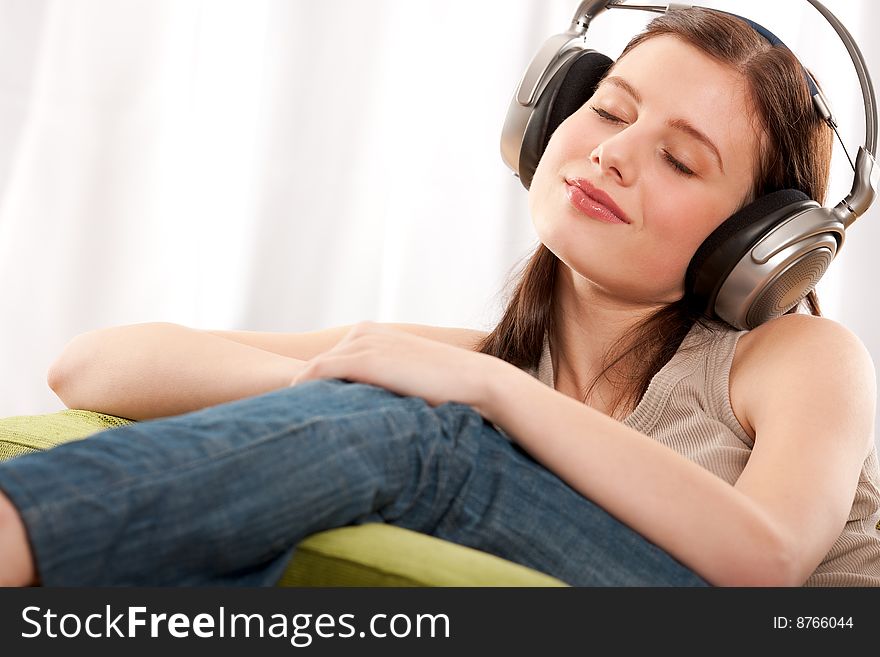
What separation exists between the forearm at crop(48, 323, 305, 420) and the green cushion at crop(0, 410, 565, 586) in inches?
14.0

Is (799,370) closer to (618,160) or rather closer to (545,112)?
(618,160)

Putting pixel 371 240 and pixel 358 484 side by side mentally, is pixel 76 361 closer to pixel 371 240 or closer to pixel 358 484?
pixel 358 484

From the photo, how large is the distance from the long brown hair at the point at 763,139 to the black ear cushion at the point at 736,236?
94 mm

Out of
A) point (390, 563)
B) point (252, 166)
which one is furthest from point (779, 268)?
point (252, 166)

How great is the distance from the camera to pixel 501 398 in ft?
3.23

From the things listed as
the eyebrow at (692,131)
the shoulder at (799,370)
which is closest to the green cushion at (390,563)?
the shoulder at (799,370)

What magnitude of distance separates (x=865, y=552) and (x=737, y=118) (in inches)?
23.0

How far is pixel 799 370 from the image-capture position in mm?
1149

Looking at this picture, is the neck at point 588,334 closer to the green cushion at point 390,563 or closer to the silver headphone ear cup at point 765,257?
the silver headphone ear cup at point 765,257

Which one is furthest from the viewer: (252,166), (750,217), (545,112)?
(252,166)

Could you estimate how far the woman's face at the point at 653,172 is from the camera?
1.29 metres

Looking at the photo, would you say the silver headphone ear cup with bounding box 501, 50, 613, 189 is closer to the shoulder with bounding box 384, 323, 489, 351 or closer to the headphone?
the headphone

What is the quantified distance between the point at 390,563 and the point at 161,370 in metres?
0.56

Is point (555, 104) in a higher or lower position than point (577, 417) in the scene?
higher
